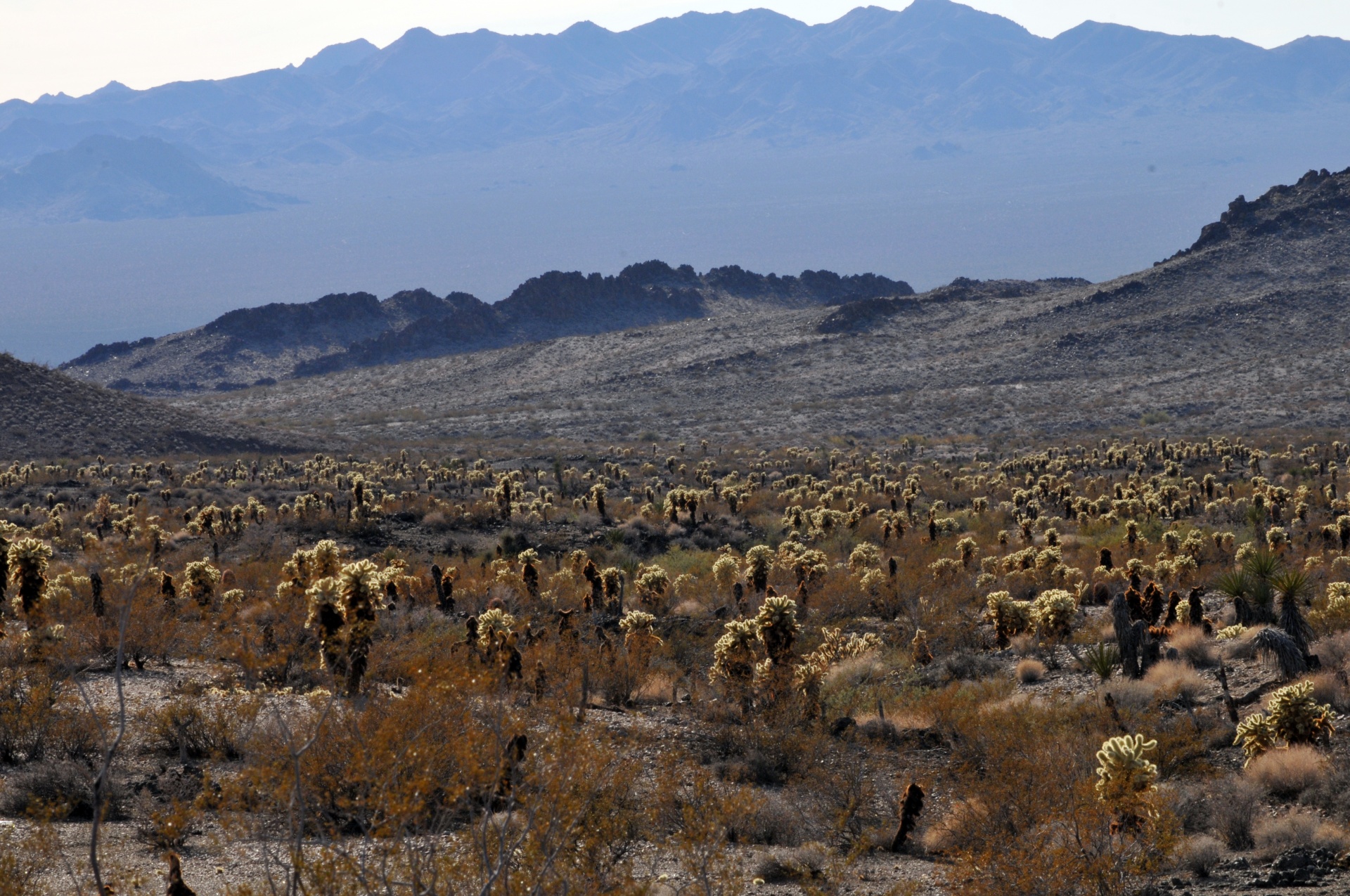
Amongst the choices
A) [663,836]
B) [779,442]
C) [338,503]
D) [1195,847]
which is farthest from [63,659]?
[779,442]

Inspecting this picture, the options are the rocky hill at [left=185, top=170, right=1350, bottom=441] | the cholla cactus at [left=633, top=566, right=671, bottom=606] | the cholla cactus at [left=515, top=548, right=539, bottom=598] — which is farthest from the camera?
the rocky hill at [left=185, top=170, right=1350, bottom=441]

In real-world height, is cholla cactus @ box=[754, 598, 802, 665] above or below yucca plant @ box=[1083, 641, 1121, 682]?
above

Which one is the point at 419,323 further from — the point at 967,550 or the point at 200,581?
the point at 200,581

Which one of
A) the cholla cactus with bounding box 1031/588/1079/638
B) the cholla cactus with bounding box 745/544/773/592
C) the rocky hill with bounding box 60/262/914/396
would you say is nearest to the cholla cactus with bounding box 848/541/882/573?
the cholla cactus with bounding box 745/544/773/592

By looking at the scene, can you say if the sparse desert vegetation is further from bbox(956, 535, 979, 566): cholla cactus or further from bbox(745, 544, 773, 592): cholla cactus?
bbox(745, 544, 773, 592): cholla cactus

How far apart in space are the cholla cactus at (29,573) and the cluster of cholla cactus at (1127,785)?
45.4 feet

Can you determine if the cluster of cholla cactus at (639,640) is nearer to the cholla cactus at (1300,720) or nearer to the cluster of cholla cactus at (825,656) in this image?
the cluster of cholla cactus at (825,656)

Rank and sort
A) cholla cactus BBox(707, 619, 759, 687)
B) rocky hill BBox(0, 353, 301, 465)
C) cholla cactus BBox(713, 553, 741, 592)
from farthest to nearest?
rocky hill BBox(0, 353, 301, 465) < cholla cactus BBox(713, 553, 741, 592) < cholla cactus BBox(707, 619, 759, 687)

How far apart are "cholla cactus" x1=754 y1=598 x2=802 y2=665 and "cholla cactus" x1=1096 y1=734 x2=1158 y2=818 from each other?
5308 millimetres

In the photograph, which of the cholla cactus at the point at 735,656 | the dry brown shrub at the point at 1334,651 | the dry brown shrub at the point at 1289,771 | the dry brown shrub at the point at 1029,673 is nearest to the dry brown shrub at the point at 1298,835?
the dry brown shrub at the point at 1289,771

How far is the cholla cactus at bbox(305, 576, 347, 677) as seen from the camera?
42.4 feet

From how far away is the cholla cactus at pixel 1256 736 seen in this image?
1157cm

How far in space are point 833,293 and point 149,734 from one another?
133 m

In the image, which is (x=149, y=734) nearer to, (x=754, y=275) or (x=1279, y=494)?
(x=1279, y=494)
